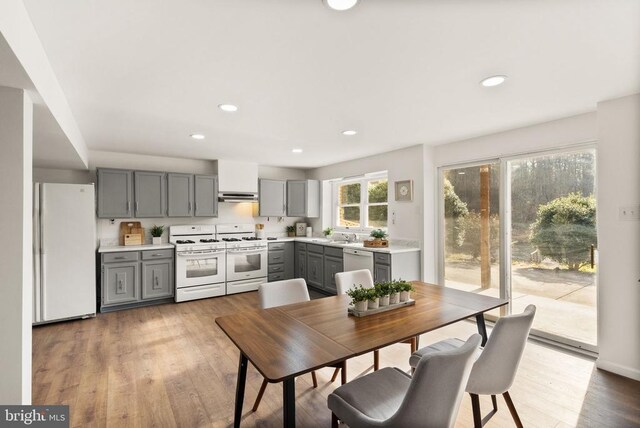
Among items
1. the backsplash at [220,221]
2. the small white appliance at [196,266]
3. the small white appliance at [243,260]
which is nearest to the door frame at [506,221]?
the small white appliance at [243,260]

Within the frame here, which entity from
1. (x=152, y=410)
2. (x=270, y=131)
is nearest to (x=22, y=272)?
(x=152, y=410)

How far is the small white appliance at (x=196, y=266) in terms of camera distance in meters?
4.65

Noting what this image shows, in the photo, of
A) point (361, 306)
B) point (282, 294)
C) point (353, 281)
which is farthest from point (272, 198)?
point (361, 306)

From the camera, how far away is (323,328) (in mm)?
1714

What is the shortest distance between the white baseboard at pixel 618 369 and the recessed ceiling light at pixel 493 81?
2503 mm

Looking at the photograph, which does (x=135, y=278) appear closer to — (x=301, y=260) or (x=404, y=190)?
(x=301, y=260)

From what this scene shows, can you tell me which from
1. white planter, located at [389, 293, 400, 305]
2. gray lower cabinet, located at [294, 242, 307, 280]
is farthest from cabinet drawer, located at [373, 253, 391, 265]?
white planter, located at [389, 293, 400, 305]

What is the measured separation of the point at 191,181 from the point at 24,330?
3.72 m

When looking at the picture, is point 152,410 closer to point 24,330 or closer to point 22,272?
point 24,330

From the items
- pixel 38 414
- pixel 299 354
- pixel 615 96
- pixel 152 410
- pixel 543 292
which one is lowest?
pixel 152 410

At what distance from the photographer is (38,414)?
1802 millimetres

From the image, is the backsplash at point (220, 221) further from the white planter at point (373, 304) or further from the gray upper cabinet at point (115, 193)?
the white planter at point (373, 304)

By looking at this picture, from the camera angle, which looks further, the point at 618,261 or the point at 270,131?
the point at 270,131

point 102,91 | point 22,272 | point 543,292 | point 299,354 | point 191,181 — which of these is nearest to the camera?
point 299,354
